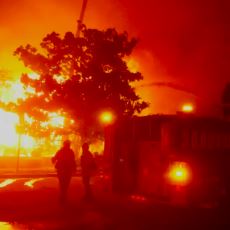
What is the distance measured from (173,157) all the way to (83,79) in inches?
758

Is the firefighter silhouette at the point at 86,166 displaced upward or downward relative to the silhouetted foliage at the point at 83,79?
downward

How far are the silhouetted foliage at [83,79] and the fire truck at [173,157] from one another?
14.3 meters

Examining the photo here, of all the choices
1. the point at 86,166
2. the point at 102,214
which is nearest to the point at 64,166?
the point at 86,166

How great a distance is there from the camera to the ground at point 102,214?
9523 millimetres

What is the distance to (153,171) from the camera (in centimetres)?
1293

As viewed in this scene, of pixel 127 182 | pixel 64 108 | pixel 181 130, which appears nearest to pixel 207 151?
pixel 181 130

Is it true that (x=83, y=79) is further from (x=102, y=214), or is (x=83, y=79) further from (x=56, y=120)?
(x=102, y=214)

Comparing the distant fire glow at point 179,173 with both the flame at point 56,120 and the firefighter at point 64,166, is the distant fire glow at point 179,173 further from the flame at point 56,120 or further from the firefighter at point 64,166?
the flame at point 56,120

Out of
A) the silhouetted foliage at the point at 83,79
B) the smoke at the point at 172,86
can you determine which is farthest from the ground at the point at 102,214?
the smoke at the point at 172,86

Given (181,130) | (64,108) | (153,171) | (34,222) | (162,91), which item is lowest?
(34,222)

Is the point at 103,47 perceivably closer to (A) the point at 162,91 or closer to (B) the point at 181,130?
(A) the point at 162,91

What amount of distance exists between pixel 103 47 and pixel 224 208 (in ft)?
66.9

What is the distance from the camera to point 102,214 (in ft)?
36.6

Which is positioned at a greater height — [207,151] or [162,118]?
[162,118]
